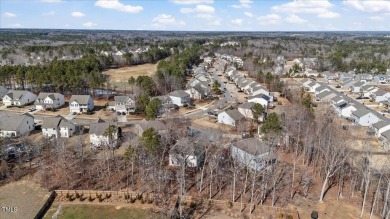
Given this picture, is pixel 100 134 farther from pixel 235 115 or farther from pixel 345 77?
pixel 345 77

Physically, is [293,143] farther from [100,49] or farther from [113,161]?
[100,49]

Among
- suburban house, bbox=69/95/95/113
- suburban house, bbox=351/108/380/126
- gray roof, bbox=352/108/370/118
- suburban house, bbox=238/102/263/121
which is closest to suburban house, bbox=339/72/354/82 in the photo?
gray roof, bbox=352/108/370/118

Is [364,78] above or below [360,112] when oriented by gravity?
above

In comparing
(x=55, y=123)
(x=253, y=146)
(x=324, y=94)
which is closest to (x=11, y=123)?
(x=55, y=123)

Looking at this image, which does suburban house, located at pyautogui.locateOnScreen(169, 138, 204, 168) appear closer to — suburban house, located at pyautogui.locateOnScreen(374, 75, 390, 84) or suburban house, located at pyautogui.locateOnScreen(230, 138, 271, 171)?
suburban house, located at pyautogui.locateOnScreen(230, 138, 271, 171)

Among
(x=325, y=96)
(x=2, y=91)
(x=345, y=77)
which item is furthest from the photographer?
(x=345, y=77)

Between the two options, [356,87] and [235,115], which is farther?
[356,87]

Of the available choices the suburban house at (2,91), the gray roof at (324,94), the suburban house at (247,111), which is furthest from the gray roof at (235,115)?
the suburban house at (2,91)
